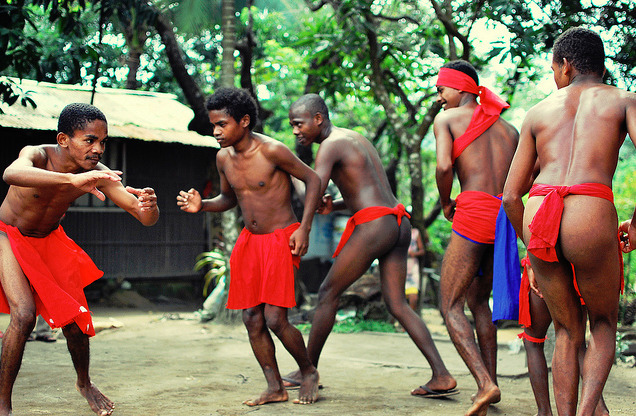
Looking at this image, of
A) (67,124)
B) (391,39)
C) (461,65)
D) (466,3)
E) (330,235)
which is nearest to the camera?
(67,124)

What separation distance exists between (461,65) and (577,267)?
1969mm

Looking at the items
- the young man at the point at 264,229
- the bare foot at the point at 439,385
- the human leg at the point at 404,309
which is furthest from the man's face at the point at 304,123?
the bare foot at the point at 439,385

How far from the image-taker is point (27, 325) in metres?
3.51

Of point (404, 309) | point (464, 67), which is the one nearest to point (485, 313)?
point (404, 309)

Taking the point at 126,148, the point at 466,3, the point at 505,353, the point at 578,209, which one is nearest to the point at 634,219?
the point at 578,209

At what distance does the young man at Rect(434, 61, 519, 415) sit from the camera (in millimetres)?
4098

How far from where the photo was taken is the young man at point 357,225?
4.61 metres

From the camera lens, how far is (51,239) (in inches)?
157

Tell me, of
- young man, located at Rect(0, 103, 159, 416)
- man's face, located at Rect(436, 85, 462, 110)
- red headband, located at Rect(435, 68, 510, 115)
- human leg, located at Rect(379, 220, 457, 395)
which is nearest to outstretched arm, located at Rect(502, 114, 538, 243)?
red headband, located at Rect(435, 68, 510, 115)

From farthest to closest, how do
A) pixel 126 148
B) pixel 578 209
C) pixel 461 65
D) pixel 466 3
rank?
pixel 126 148
pixel 466 3
pixel 461 65
pixel 578 209

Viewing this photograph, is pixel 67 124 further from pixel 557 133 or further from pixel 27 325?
pixel 557 133

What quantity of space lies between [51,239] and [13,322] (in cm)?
62

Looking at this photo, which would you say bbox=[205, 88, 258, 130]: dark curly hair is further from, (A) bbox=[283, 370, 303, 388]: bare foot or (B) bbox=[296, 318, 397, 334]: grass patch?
(B) bbox=[296, 318, 397, 334]: grass patch

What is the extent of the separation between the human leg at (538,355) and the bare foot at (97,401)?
2297 millimetres
